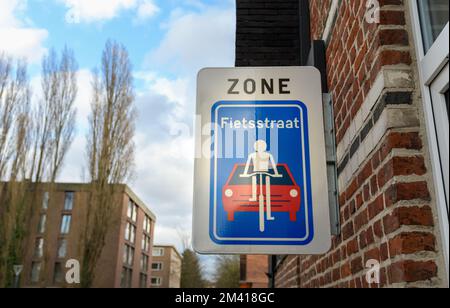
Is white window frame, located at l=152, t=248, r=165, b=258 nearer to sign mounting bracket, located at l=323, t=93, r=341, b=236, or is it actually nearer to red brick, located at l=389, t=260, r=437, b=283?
sign mounting bracket, located at l=323, t=93, r=341, b=236

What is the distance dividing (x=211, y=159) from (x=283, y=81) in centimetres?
51

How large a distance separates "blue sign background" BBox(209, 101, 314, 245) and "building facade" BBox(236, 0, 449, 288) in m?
0.26

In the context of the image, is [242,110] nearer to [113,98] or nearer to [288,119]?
[288,119]

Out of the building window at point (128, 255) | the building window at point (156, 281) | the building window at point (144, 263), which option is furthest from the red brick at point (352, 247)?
the building window at point (156, 281)

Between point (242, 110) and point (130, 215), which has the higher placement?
point (130, 215)

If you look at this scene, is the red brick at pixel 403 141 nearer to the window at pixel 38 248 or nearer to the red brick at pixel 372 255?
the red brick at pixel 372 255

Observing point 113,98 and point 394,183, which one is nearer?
point 394,183

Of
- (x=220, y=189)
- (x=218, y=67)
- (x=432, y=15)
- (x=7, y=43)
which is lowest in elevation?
(x=220, y=189)

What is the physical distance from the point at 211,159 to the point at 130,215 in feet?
116

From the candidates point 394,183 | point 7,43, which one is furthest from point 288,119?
point 7,43

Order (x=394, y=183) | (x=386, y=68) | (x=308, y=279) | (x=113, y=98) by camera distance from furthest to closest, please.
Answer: (x=113, y=98)
(x=308, y=279)
(x=386, y=68)
(x=394, y=183)

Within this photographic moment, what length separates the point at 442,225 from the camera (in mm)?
1279

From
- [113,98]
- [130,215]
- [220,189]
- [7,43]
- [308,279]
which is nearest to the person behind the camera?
[220,189]

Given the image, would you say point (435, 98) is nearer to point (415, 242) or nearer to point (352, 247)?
point (415, 242)
